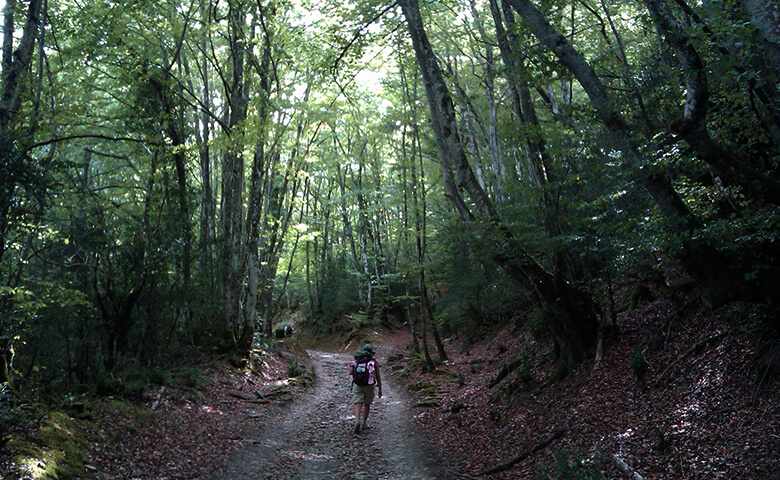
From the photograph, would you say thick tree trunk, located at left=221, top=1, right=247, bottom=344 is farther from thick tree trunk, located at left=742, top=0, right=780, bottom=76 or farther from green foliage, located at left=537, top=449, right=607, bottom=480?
thick tree trunk, located at left=742, top=0, right=780, bottom=76

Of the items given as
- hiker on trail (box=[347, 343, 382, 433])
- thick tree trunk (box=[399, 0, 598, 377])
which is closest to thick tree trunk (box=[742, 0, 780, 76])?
thick tree trunk (box=[399, 0, 598, 377])

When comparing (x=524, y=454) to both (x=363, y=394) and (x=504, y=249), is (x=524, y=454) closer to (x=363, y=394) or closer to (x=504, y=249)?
(x=504, y=249)

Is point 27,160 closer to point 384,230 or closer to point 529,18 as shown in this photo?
point 529,18

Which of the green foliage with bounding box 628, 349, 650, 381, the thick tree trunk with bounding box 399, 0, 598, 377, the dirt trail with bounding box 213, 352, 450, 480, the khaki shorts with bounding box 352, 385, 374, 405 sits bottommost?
the dirt trail with bounding box 213, 352, 450, 480

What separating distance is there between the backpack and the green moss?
4.29 meters

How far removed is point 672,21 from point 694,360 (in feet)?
13.3

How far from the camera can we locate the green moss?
465 centimetres

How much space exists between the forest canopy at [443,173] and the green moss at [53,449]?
692 mm

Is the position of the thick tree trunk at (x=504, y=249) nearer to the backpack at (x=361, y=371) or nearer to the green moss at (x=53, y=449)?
the backpack at (x=361, y=371)

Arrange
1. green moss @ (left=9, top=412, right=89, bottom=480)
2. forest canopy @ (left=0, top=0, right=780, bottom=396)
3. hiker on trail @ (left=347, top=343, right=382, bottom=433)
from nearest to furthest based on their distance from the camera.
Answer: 1. green moss @ (left=9, top=412, right=89, bottom=480)
2. forest canopy @ (left=0, top=0, right=780, bottom=396)
3. hiker on trail @ (left=347, top=343, right=382, bottom=433)

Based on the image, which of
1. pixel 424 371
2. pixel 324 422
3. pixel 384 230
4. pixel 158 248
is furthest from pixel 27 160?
pixel 384 230

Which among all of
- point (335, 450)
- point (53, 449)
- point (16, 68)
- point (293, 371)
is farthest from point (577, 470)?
point (293, 371)

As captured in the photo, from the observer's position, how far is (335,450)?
7262 mm

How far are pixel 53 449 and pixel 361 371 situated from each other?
4.78m
